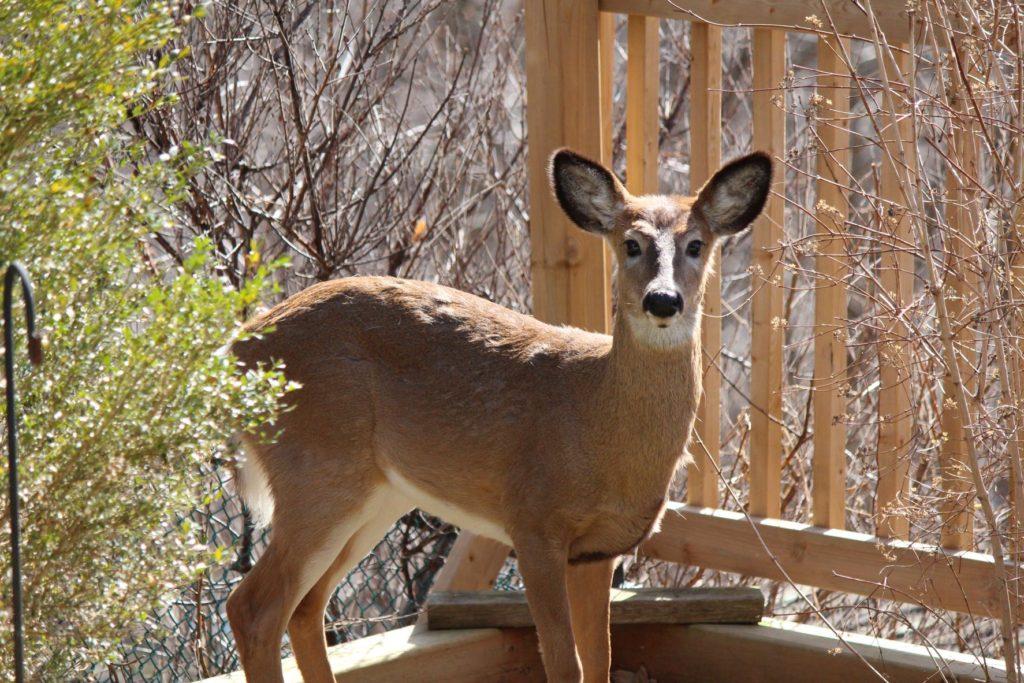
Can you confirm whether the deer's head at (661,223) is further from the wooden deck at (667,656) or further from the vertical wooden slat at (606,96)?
the wooden deck at (667,656)

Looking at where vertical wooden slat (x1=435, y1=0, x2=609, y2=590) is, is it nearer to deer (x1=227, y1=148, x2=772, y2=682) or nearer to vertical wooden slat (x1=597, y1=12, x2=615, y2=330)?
vertical wooden slat (x1=597, y1=12, x2=615, y2=330)

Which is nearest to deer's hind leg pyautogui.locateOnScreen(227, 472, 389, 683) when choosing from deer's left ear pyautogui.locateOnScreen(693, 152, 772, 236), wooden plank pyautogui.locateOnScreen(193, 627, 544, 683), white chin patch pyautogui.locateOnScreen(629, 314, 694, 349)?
wooden plank pyautogui.locateOnScreen(193, 627, 544, 683)

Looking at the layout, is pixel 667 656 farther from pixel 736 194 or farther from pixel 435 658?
pixel 736 194

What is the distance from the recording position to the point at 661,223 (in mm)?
4121

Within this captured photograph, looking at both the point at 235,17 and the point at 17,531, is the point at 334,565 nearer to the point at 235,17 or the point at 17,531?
the point at 17,531

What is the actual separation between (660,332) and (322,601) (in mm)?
1471

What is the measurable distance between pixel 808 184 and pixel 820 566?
9.04 ft

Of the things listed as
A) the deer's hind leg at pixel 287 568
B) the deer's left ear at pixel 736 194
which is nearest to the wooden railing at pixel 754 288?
the deer's left ear at pixel 736 194

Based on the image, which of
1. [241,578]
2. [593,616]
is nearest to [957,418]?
[593,616]

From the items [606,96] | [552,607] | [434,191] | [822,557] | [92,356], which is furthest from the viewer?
[434,191]

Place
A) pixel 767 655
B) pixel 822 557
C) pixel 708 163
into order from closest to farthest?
pixel 767 655
pixel 822 557
pixel 708 163

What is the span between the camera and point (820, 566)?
4.89m

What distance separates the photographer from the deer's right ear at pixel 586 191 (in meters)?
4.26

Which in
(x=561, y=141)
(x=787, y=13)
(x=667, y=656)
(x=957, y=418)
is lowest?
(x=667, y=656)
